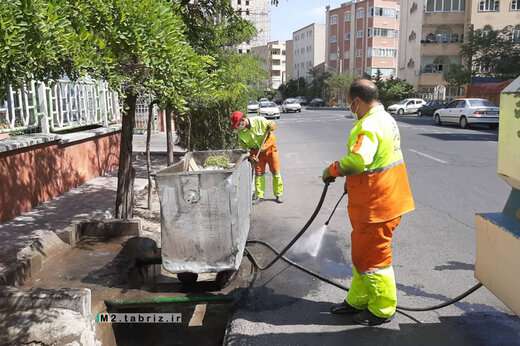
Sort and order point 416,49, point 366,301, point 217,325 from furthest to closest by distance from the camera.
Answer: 1. point 416,49
2. point 217,325
3. point 366,301

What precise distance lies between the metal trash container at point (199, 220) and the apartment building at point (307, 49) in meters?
87.0

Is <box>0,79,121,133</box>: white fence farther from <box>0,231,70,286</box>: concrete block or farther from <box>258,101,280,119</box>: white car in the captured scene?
<box>258,101,280,119</box>: white car

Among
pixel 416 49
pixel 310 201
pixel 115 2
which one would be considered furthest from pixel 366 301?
pixel 416 49

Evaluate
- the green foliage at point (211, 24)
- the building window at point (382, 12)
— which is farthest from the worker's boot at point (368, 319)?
the building window at point (382, 12)

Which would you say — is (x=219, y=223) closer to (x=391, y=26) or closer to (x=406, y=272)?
(x=406, y=272)

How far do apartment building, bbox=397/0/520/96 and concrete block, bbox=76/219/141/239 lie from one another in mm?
42918

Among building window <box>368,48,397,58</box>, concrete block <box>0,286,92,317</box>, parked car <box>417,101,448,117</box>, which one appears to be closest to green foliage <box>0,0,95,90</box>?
concrete block <box>0,286,92,317</box>

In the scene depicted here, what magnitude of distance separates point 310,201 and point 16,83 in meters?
5.82

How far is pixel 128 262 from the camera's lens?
15.2 ft

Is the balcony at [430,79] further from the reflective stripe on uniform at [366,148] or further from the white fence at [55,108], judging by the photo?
the reflective stripe on uniform at [366,148]

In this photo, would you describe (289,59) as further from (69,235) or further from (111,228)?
(69,235)

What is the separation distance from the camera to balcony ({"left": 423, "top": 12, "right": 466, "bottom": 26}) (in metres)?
46.4

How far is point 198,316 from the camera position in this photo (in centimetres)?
474

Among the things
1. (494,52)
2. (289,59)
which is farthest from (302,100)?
(494,52)
